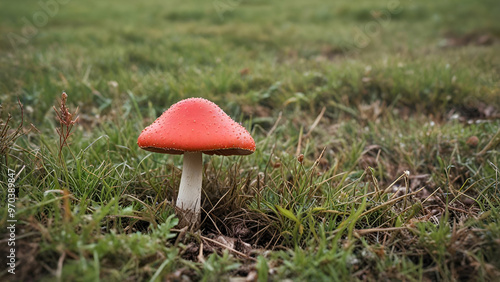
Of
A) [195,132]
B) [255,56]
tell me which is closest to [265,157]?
[195,132]

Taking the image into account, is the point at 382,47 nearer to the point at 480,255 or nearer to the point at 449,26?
the point at 449,26

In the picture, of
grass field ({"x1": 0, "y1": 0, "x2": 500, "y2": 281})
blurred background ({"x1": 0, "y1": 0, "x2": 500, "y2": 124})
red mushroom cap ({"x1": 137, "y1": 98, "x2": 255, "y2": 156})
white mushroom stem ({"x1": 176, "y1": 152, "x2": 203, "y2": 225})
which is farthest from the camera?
blurred background ({"x1": 0, "y1": 0, "x2": 500, "y2": 124})


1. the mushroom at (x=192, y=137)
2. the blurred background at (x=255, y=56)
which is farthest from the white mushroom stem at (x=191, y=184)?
the blurred background at (x=255, y=56)

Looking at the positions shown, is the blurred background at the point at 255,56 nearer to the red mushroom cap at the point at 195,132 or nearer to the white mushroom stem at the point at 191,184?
the white mushroom stem at the point at 191,184

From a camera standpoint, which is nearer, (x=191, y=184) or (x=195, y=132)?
(x=195, y=132)

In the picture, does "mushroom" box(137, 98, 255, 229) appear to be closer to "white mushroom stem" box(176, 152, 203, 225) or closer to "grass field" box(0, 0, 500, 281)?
"white mushroom stem" box(176, 152, 203, 225)

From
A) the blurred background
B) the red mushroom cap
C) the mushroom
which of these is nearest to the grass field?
the blurred background

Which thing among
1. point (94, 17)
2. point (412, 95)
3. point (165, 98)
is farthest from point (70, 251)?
point (94, 17)

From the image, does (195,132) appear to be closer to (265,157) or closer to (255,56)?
(265,157)
